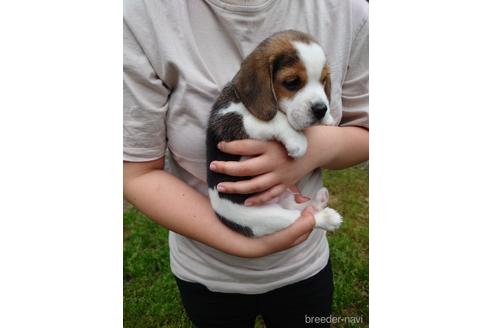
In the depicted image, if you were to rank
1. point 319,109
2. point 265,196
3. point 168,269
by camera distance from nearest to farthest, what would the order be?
1. point 319,109
2. point 265,196
3. point 168,269

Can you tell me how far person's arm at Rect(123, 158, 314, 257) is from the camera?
126 cm

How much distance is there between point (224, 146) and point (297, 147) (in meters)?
0.19

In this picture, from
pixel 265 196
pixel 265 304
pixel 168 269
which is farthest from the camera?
pixel 168 269

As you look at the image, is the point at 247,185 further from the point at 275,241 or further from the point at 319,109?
the point at 319,109

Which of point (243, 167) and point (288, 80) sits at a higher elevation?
point (288, 80)

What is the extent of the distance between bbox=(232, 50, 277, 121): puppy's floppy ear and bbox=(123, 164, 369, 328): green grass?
37 centimetres

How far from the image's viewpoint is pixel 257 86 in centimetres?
120

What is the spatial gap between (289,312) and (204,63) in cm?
80

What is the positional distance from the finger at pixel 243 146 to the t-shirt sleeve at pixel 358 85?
31 cm

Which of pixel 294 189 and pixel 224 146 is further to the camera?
pixel 294 189

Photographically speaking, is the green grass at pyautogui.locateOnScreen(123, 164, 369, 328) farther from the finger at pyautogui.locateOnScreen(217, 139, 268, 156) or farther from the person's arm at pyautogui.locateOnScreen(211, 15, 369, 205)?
the finger at pyautogui.locateOnScreen(217, 139, 268, 156)

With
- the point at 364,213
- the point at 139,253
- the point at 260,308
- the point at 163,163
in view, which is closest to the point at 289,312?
the point at 260,308

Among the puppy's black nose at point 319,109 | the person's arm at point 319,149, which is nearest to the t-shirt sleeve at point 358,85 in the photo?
the person's arm at point 319,149

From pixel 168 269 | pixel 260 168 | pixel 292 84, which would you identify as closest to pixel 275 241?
pixel 260 168
